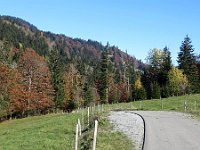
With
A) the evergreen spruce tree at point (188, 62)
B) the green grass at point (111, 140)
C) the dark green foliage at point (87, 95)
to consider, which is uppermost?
the evergreen spruce tree at point (188, 62)

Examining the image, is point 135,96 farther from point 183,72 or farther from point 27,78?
point 27,78

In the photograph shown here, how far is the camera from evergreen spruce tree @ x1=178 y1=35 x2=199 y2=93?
363 feet

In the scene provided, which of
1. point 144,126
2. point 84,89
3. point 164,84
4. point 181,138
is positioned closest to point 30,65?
point 84,89

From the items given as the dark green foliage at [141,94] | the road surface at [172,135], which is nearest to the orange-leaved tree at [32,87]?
the dark green foliage at [141,94]

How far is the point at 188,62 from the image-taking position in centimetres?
11475

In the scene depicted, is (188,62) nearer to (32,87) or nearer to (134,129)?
(32,87)

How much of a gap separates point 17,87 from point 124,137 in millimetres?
63871

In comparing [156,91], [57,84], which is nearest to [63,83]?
[57,84]

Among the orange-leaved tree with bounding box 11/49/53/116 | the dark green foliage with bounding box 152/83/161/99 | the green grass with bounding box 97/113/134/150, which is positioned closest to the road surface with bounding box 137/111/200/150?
the green grass with bounding box 97/113/134/150

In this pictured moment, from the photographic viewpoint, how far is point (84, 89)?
12344 centimetres

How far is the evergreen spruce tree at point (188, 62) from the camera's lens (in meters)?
111

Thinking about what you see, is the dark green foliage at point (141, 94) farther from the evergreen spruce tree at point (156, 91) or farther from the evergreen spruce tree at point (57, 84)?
the evergreen spruce tree at point (57, 84)

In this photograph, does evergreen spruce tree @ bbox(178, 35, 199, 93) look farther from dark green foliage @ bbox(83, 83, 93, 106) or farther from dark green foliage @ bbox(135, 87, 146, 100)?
dark green foliage @ bbox(83, 83, 93, 106)

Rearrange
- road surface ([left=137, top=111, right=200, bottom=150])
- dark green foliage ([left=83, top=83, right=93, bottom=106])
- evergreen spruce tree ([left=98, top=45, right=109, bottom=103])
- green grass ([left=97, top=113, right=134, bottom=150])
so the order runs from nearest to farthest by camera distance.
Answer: road surface ([left=137, top=111, right=200, bottom=150]), green grass ([left=97, top=113, right=134, bottom=150]), evergreen spruce tree ([left=98, top=45, right=109, bottom=103]), dark green foliage ([left=83, top=83, right=93, bottom=106])
